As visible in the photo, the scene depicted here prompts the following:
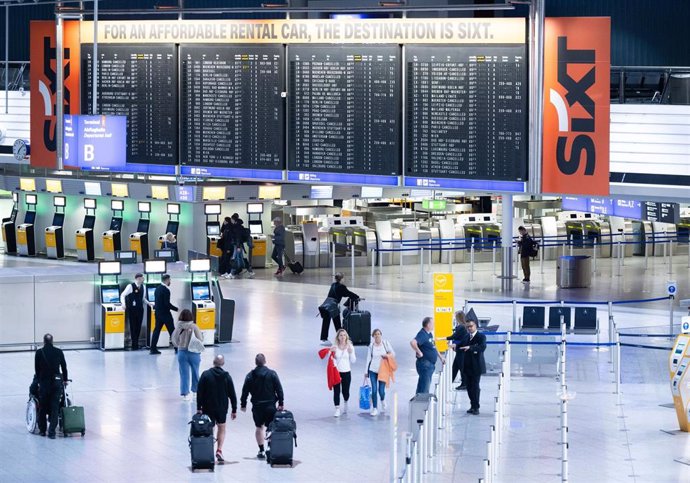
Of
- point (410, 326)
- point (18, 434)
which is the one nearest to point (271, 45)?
point (410, 326)

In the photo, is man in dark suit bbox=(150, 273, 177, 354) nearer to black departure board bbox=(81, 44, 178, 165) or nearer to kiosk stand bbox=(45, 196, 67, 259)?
black departure board bbox=(81, 44, 178, 165)

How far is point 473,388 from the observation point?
Result: 54.4 feet

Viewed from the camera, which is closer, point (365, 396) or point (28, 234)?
point (365, 396)

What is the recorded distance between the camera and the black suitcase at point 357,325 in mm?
21125

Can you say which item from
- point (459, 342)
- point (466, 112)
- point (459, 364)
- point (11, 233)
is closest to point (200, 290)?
point (466, 112)

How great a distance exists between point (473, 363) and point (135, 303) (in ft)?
20.9

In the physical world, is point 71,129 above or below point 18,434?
above

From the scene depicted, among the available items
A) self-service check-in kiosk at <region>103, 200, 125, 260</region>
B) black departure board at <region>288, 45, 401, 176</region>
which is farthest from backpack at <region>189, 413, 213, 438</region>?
self-service check-in kiosk at <region>103, 200, 125, 260</region>

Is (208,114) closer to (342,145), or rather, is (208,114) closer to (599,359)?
(342,145)

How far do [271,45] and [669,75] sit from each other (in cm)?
593

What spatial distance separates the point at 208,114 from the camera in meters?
22.8

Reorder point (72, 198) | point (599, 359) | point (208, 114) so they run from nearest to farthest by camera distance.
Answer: point (599, 359) → point (208, 114) → point (72, 198)

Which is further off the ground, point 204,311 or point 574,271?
point 574,271

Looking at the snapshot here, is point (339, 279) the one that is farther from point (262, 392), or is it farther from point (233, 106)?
point (262, 392)
